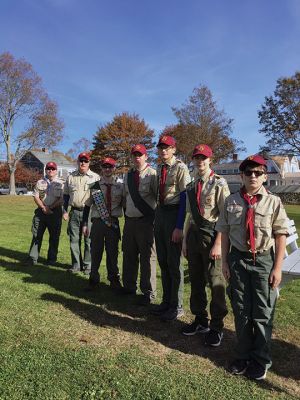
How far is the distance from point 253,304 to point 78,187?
4.62m

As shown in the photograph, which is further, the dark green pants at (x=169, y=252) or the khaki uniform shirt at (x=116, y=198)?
the khaki uniform shirt at (x=116, y=198)

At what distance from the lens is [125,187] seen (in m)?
5.96

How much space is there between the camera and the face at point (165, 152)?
514cm

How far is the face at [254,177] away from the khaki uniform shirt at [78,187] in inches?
168

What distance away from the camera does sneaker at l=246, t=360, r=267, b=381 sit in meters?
3.65

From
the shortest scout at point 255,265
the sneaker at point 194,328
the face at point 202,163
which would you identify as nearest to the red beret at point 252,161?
the shortest scout at point 255,265

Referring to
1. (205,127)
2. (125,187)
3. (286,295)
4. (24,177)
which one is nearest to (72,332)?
(125,187)

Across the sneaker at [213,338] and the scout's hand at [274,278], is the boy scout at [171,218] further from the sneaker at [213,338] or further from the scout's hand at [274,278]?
the scout's hand at [274,278]

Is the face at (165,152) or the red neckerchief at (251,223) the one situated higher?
the face at (165,152)

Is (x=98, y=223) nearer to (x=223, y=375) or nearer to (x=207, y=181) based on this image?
(x=207, y=181)

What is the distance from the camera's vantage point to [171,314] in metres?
5.10

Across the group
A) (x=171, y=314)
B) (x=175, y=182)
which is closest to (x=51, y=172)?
(x=175, y=182)

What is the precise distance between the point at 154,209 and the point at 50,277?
2578 mm

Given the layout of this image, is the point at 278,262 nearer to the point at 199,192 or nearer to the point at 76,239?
the point at 199,192
